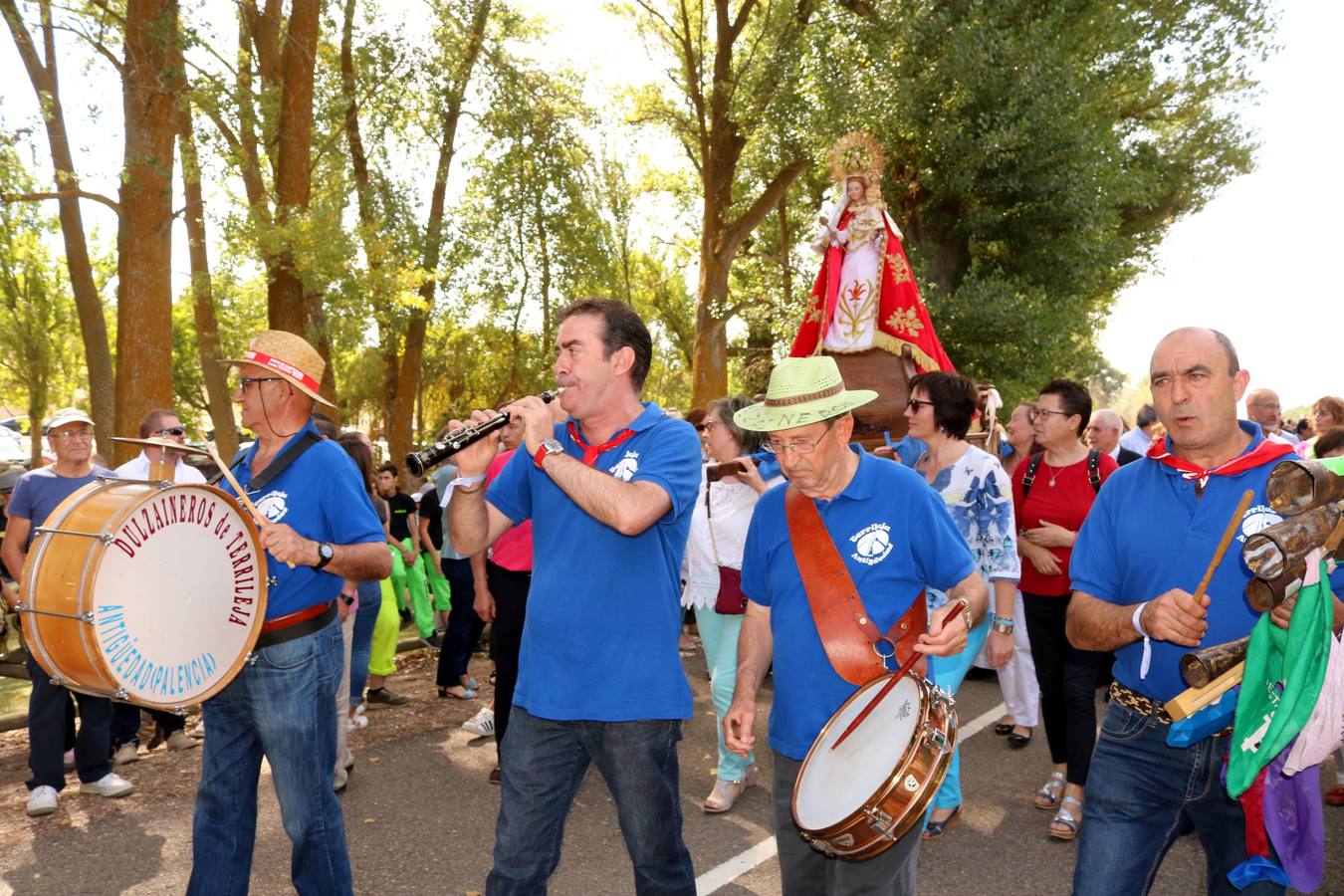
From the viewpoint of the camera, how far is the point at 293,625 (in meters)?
3.92

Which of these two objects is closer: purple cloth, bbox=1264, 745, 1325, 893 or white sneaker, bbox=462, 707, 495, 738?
purple cloth, bbox=1264, 745, 1325, 893

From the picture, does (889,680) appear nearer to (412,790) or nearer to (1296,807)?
(1296,807)

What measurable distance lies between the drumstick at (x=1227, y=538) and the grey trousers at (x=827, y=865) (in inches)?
38.7

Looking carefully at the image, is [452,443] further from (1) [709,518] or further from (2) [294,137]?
(2) [294,137]

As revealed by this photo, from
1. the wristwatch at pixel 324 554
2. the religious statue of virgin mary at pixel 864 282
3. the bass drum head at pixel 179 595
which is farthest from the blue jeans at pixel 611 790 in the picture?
the religious statue of virgin mary at pixel 864 282

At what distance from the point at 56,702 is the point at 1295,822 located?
5807mm

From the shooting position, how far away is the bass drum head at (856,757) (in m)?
2.83

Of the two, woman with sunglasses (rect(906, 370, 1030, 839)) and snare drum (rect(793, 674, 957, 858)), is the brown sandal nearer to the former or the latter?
woman with sunglasses (rect(906, 370, 1030, 839))

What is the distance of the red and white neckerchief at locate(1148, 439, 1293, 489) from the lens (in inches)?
120

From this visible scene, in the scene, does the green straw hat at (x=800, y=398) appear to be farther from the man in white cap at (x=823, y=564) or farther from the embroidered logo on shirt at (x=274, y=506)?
the embroidered logo on shirt at (x=274, y=506)

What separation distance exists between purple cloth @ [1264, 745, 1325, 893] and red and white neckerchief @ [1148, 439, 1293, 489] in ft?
2.43

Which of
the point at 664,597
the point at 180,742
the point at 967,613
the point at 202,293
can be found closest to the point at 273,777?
the point at 664,597

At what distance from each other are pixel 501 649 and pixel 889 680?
133 inches

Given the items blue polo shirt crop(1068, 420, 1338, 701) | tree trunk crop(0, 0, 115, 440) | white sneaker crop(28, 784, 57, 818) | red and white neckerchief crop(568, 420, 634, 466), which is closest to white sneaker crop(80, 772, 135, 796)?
white sneaker crop(28, 784, 57, 818)
